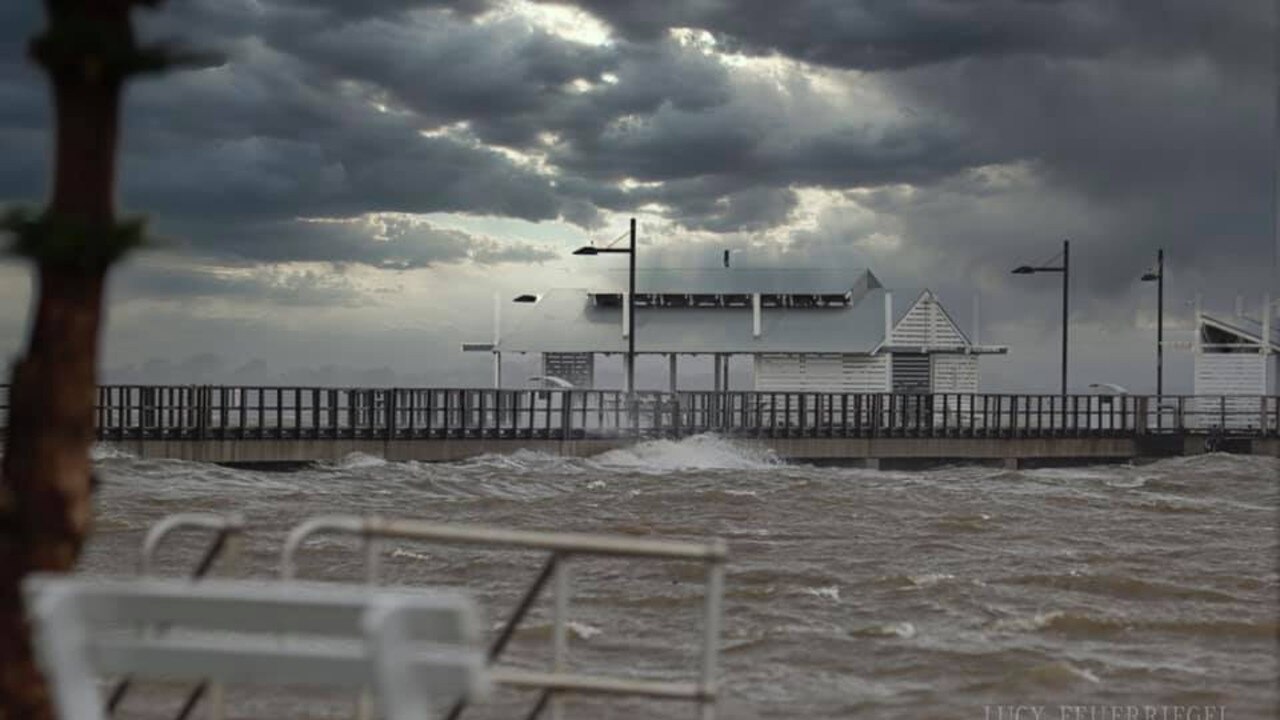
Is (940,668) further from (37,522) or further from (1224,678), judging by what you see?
(37,522)

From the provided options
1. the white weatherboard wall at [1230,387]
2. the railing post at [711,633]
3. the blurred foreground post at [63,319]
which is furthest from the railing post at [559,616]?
the white weatherboard wall at [1230,387]

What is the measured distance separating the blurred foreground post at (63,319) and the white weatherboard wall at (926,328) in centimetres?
4876

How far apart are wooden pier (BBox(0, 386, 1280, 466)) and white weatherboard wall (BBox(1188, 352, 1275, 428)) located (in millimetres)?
94

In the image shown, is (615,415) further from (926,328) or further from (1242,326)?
(1242,326)

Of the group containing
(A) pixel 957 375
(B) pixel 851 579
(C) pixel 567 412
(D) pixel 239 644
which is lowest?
(B) pixel 851 579

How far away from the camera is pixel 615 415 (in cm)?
4412

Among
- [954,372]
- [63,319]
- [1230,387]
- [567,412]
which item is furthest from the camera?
[1230,387]

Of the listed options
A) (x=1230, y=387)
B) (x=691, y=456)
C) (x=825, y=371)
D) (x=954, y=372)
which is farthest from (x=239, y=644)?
(x=1230, y=387)

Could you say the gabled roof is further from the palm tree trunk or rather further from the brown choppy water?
the palm tree trunk

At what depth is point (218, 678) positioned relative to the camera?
3.79m

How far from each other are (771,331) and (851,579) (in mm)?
36144

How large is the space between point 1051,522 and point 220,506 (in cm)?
1245

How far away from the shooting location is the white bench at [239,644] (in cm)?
337

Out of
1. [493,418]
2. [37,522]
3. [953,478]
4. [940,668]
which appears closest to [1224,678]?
[940,668]
